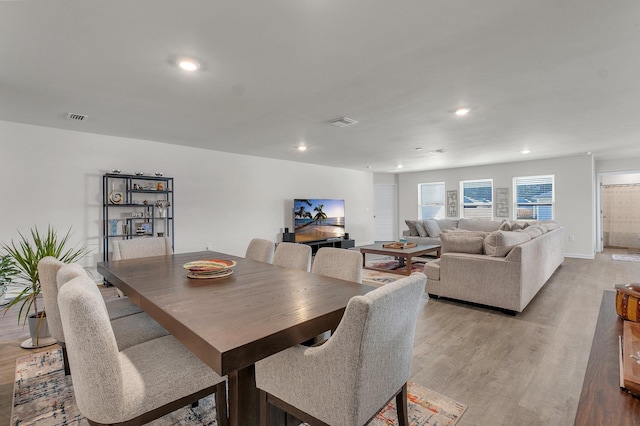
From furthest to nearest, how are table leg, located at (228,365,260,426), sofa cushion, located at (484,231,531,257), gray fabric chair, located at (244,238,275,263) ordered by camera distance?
sofa cushion, located at (484,231,531,257) → gray fabric chair, located at (244,238,275,263) → table leg, located at (228,365,260,426)

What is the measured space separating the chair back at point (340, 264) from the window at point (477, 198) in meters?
7.30

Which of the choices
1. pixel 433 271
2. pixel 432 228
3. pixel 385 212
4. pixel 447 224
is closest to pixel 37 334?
pixel 433 271

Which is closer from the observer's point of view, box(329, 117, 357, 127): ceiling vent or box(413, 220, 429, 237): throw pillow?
box(329, 117, 357, 127): ceiling vent

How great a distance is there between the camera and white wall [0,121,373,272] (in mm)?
3990

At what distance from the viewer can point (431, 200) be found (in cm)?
935

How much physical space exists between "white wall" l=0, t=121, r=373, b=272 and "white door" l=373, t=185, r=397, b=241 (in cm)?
219

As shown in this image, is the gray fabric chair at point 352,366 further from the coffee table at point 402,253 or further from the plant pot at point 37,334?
the coffee table at point 402,253

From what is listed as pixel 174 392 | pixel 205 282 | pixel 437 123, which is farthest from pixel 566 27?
pixel 174 392

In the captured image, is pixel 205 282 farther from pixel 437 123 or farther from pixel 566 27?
pixel 437 123

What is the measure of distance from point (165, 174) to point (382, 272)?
4084 millimetres

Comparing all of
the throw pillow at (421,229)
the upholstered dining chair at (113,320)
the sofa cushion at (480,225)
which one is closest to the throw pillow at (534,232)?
the sofa cushion at (480,225)

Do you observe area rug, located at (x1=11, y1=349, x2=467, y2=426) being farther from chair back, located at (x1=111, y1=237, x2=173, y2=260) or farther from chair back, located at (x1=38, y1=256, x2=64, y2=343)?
chair back, located at (x1=111, y1=237, x2=173, y2=260)

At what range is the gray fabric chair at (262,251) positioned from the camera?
115 inches

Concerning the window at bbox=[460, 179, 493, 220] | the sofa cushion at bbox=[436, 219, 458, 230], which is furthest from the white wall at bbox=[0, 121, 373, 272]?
the window at bbox=[460, 179, 493, 220]
